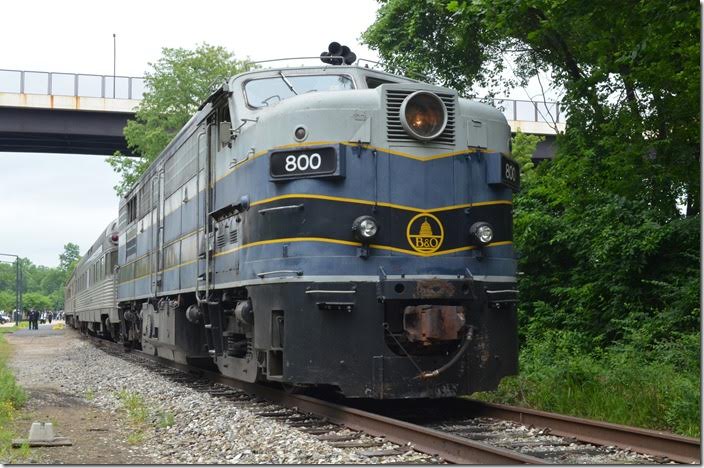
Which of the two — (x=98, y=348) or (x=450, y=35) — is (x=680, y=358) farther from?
(x=98, y=348)

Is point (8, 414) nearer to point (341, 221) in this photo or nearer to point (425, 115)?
point (341, 221)

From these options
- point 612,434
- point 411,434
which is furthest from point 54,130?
point 612,434

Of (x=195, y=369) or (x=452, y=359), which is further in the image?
(x=195, y=369)

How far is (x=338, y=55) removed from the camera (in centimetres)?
1070

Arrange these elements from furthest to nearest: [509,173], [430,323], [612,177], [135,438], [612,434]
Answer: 1. [612,177]
2. [509,173]
3. [430,323]
4. [135,438]
5. [612,434]

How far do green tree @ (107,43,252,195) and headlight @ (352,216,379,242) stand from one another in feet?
85.3

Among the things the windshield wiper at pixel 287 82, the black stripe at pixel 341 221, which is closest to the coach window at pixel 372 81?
the windshield wiper at pixel 287 82

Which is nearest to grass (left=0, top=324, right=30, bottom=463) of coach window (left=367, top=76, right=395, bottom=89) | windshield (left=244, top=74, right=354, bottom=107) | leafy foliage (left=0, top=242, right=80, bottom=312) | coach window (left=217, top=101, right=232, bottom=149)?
coach window (left=217, top=101, right=232, bottom=149)

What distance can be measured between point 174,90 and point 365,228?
1086 inches

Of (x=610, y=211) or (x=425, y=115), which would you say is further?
(x=610, y=211)

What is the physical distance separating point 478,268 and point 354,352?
5.29ft

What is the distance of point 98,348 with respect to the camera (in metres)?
24.7

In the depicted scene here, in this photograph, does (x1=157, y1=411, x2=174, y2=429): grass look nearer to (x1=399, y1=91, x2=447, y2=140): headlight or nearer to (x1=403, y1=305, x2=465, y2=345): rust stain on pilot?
(x1=403, y1=305, x2=465, y2=345): rust stain on pilot

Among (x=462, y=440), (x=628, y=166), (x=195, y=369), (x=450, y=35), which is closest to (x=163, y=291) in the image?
(x=195, y=369)
